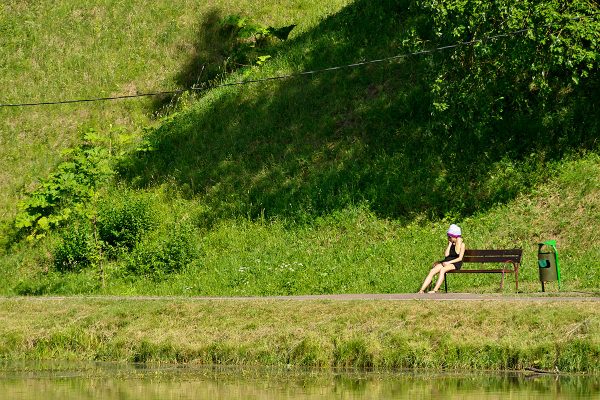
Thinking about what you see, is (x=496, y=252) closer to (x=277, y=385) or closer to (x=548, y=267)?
(x=548, y=267)

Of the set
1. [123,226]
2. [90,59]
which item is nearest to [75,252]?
[123,226]

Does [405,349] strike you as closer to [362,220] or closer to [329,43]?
[362,220]

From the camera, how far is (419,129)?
3036 centimetres

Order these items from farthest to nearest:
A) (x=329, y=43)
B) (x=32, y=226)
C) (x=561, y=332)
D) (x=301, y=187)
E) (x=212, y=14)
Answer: (x=212, y=14) < (x=329, y=43) < (x=32, y=226) < (x=301, y=187) < (x=561, y=332)

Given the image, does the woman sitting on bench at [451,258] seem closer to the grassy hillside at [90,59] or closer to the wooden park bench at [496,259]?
the wooden park bench at [496,259]

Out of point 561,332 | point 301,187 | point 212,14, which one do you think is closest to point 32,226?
point 301,187

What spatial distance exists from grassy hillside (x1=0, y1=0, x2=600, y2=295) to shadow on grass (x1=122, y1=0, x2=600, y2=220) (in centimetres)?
5

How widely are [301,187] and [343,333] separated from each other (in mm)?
12561

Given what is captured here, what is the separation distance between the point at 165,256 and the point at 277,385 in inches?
472

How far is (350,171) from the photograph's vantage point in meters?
29.9

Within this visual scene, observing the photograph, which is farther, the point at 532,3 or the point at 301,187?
the point at 301,187

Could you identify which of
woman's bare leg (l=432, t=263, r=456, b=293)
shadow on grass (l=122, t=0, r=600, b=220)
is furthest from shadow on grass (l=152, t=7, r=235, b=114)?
woman's bare leg (l=432, t=263, r=456, b=293)

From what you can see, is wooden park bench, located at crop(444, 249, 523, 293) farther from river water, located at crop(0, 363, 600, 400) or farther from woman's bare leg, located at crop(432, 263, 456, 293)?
river water, located at crop(0, 363, 600, 400)

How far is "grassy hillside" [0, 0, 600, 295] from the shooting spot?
25.6 metres
